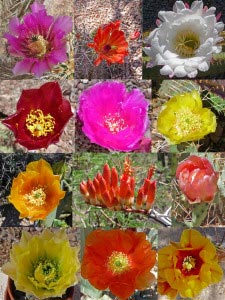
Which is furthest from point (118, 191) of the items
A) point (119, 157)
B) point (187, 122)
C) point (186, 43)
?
point (186, 43)

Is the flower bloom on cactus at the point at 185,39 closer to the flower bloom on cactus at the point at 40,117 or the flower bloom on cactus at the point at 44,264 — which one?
the flower bloom on cactus at the point at 40,117

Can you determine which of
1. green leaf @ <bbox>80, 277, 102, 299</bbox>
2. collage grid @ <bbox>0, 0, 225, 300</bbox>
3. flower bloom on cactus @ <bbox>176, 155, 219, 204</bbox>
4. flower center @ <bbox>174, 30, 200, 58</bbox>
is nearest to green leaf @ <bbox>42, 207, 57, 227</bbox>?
collage grid @ <bbox>0, 0, 225, 300</bbox>

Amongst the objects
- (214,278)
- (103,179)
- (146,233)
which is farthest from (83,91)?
(214,278)

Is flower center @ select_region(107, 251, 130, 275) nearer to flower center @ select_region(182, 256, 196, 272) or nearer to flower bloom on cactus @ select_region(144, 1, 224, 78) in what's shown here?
flower center @ select_region(182, 256, 196, 272)

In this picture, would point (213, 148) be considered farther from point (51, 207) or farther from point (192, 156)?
point (51, 207)

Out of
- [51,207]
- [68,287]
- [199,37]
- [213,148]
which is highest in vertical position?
[199,37]

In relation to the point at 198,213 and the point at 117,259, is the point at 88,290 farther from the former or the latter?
the point at 198,213
